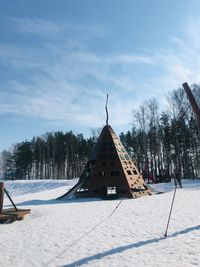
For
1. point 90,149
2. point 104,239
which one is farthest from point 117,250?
point 90,149

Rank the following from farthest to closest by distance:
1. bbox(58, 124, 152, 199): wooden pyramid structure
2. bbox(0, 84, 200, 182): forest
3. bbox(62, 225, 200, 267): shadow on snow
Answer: bbox(0, 84, 200, 182): forest → bbox(58, 124, 152, 199): wooden pyramid structure → bbox(62, 225, 200, 267): shadow on snow

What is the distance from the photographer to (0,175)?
3221 inches

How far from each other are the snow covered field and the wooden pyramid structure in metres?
5.47

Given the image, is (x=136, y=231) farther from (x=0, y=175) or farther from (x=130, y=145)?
(x=0, y=175)

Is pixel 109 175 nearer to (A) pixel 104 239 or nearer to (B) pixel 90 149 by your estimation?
(A) pixel 104 239

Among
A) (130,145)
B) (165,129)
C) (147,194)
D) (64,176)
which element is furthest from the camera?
(64,176)

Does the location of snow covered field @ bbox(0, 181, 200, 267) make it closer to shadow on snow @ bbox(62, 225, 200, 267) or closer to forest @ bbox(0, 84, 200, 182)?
shadow on snow @ bbox(62, 225, 200, 267)

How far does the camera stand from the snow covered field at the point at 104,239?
557 cm

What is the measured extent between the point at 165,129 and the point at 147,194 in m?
25.9

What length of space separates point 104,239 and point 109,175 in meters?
10.2

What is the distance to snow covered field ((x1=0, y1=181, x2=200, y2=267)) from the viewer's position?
5566mm

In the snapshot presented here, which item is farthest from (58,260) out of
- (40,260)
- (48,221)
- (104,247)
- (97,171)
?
(97,171)

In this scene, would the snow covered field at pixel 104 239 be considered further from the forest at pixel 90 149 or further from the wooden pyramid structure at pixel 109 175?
the forest at pixel 90 149

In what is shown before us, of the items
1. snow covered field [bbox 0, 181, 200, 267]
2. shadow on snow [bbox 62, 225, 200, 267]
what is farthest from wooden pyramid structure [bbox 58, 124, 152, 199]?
shadow on snow [bbox 62, 225, 200, 267]
